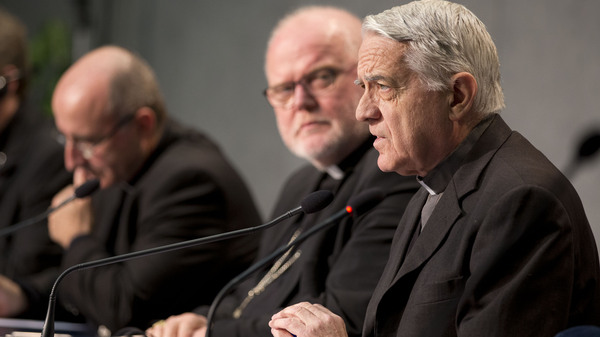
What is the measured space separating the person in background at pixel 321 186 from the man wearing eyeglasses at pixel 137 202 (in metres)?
0.40

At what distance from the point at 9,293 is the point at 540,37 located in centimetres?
243

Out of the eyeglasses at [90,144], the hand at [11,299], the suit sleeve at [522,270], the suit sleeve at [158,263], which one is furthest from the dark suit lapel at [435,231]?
the hand at [11,299]

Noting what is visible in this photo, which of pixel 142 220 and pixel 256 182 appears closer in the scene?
pixel 142 220

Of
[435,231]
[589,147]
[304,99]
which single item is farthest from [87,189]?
[589,147]

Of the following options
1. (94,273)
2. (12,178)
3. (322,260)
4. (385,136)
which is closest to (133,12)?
(12,178)

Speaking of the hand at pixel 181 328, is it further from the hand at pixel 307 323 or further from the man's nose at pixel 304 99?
the man's nose at pixel 304 99

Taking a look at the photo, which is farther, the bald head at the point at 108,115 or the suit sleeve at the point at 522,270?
the bald head at the point at 108,115

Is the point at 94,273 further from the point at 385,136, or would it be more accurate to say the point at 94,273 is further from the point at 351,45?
the point at 385,136

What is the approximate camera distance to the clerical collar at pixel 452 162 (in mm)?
1870

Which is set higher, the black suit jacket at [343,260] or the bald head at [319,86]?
the bald head at [319,86]

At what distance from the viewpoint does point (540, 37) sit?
3402 millimetres

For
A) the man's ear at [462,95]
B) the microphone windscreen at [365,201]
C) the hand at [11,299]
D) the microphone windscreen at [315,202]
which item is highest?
the man's ear at [462,95]

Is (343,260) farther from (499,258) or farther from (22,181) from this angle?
(22,181)

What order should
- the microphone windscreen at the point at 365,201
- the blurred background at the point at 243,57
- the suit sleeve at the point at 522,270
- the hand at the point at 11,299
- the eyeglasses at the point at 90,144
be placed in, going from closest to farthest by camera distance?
the suit sleeve at the point at 522,270
the microphone windscreen at the point at 365,201
the blurred background at the point at 243,57
the hand at the point at 11,299
the eyeglasses at the point at 90,144
